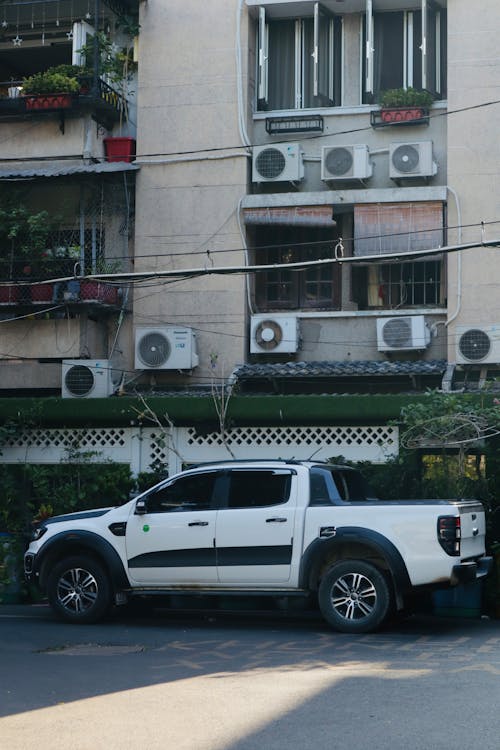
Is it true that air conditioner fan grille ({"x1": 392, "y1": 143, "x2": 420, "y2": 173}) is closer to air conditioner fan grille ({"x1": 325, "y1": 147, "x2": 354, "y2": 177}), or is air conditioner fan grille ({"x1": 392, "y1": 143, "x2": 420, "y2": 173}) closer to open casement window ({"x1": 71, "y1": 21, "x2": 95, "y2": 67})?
air conditioner fan grille ({"x1": 325, "y1": 147, "x2": 354, "y2": 177})

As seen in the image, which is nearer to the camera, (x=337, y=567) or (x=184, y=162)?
(x=337, y=567)

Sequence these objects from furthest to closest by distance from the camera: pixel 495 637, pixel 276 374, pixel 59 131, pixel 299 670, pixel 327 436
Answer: pixel 59 131, pixel 276 374, pixel 327 436, pixel 495 637, pixel 299 670

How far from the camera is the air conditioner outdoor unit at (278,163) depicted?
66.0 feet

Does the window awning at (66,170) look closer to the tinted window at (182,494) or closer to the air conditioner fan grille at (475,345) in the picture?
the air conditioner fan grille at (475,345)

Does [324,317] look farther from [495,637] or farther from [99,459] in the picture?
[495,637]

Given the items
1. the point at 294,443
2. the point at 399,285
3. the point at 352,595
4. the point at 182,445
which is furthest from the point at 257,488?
the point at 399,285

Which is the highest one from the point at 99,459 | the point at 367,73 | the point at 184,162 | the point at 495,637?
the point at 367,73

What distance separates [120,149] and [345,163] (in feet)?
14.6

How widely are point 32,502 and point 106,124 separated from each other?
808 cm

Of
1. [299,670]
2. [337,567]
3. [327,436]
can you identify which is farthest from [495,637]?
[327,436]

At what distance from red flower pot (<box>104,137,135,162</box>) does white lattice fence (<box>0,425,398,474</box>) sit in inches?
252

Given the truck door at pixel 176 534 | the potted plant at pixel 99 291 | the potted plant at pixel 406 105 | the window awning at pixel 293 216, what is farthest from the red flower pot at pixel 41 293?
the truck door at pixel 176 534

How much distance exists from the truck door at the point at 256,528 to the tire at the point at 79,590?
1498mm

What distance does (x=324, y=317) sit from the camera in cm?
2044
